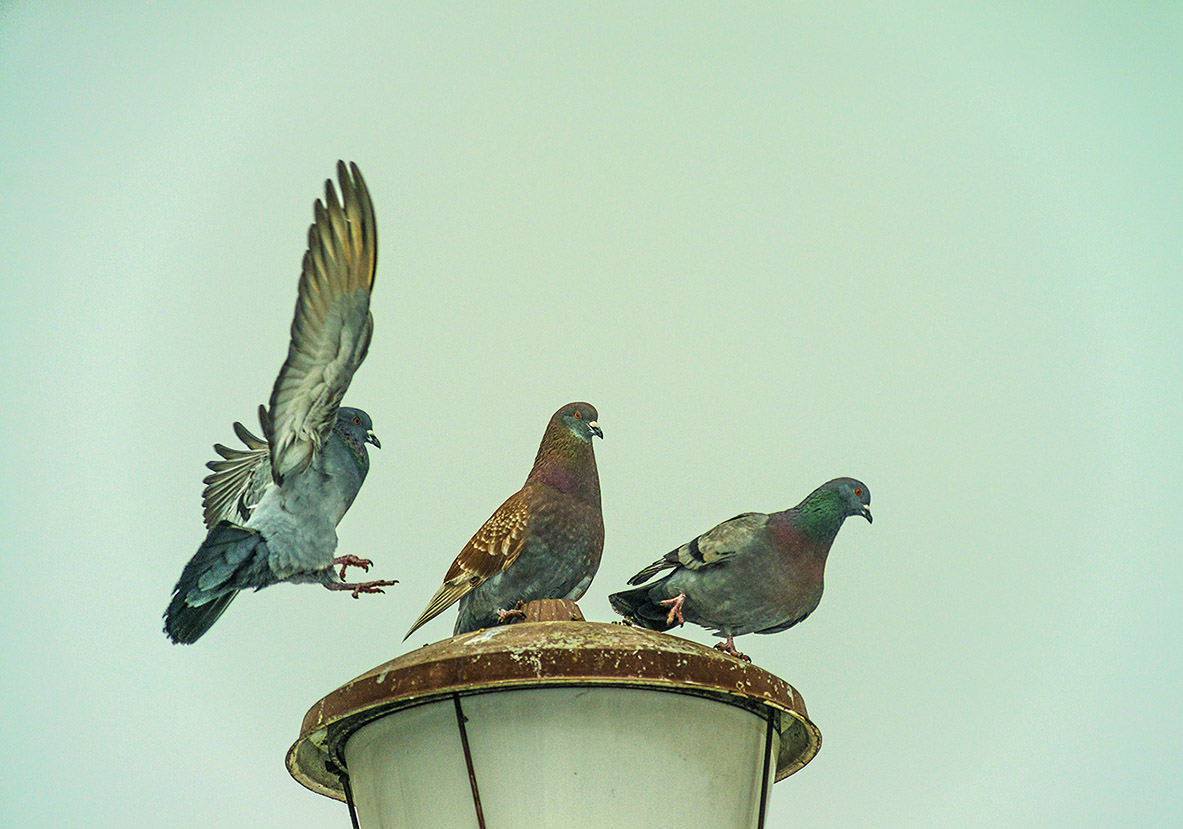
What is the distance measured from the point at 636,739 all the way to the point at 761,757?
346 mm

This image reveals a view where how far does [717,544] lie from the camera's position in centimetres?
484

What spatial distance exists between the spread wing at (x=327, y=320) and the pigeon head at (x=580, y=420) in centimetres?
81

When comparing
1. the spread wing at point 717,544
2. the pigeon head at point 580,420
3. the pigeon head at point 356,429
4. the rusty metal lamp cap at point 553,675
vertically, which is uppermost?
the pigeon head at point 356,429

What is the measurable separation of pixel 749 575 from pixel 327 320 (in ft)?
6.80

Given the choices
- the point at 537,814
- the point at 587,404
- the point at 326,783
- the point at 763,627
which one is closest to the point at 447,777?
the point at 537,814

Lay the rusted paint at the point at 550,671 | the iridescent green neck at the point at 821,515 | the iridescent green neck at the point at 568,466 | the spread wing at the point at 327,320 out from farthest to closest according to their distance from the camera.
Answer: the iridescent green neck at the point at 821,515
the iridescent green neck at the point at 568,466
the spread wing at the point at 327,320
the rusted paint at the point at 550,671

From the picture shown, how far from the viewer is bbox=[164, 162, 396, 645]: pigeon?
3.56 metres

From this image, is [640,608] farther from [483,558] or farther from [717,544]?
→ [483,558]

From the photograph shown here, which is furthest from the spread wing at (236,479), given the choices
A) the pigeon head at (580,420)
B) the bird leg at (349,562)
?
the pigeon head at (580,420)

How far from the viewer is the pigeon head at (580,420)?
4152 mm

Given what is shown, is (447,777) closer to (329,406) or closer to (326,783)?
(326,783)

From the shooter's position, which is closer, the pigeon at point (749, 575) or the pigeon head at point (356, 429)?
the pigeon head at point (356, 429)

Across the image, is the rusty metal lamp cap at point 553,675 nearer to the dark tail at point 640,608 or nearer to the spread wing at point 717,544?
the spread wing at point 717,544

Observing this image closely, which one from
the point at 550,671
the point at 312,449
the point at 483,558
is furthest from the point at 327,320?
the point at 550,671
